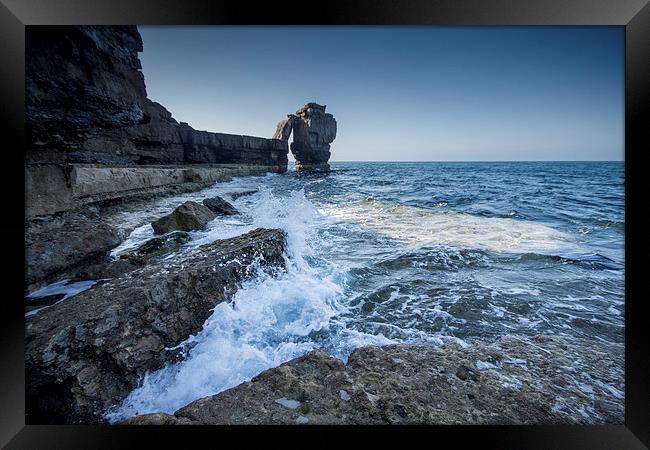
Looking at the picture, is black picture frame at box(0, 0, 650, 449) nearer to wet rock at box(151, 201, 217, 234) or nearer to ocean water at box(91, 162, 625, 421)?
ocean water at box(91, 162, 625, 421)

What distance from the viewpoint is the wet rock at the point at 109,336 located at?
5.33ft

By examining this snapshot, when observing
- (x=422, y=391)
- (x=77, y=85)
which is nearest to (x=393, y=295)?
(x=422, y=391)

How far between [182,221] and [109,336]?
2.99 metres

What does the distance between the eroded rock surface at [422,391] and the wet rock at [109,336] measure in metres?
0.34

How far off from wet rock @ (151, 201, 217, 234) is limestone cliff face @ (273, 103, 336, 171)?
31737mm

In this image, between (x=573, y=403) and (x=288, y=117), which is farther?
(x=288, y=117)

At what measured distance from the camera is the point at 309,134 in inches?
1384

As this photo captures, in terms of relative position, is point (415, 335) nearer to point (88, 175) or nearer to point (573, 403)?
point (573, 403)

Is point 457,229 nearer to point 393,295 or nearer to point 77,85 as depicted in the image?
point 393,295

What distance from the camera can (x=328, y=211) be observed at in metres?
8.95
